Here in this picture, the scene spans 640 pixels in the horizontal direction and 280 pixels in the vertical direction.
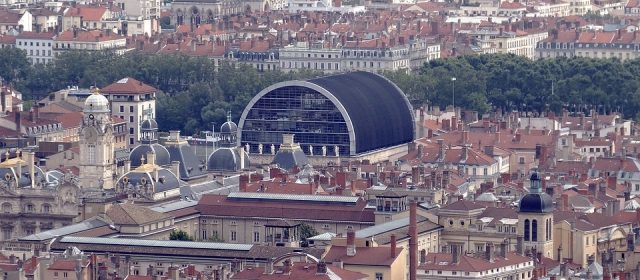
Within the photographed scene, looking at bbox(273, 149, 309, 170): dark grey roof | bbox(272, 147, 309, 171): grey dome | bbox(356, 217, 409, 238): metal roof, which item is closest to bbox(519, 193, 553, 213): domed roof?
bbox(356, 217, 409, 238): metal roof

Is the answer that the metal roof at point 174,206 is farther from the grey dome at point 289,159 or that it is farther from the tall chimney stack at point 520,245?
the grey dome at point 289,159

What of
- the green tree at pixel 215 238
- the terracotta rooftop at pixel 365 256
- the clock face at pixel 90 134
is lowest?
the green tree at pixel 215 238

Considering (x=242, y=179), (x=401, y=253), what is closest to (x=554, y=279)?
(x=401, y=253)

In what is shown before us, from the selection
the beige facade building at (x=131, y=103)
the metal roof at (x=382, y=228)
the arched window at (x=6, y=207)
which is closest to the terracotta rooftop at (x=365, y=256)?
the metal roof at (x=382, y=228)

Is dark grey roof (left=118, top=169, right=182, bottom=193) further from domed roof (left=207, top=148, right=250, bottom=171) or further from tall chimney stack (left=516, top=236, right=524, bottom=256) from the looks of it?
A: tall chimney stack (left=516, top=236, right=524, bottom=256)

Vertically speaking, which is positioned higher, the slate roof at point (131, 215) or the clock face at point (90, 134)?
the clock face at point (90, 134)
